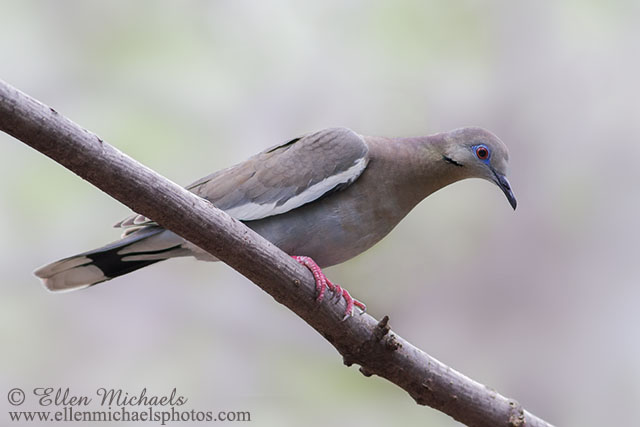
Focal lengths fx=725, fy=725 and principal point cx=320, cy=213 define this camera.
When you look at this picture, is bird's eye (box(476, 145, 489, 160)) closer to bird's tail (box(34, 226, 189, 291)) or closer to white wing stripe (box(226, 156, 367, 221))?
white wing stripe (box(226, 156, 367, 221))

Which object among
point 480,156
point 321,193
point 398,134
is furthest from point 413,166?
point 398,134

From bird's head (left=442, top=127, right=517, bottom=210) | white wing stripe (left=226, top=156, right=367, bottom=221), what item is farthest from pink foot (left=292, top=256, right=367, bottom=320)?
bird's head (left=442, top=127, right=517, bottom=210)

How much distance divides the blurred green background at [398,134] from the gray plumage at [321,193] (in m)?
1.39

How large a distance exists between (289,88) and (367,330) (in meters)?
2.57

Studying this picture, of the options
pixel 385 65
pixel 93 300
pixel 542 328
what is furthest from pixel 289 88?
pixel 542 328

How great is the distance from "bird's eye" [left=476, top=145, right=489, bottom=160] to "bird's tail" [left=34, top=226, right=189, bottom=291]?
1.42m

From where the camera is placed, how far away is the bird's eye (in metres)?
3.39

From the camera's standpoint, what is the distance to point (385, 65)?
507 centimetres

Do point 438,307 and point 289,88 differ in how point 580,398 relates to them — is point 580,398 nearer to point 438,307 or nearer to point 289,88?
point 438,307

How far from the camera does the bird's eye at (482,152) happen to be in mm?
3393

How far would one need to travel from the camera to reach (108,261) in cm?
329
